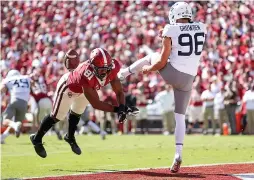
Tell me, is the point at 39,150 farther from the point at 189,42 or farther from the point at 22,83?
the point at 22,83

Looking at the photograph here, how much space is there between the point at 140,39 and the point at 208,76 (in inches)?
174

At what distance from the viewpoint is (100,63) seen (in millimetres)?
7855

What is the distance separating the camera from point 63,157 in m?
10.5

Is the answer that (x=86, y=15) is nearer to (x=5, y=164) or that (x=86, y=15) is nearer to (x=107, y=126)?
(x=107, y=126)

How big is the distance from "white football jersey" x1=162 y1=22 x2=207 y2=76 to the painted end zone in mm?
1148

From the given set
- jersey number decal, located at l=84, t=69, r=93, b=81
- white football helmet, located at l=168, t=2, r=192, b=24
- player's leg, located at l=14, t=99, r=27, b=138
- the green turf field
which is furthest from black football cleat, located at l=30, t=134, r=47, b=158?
player's leg, located at l=14, t=99, r=27, b=138

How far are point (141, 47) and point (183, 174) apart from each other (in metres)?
15.5

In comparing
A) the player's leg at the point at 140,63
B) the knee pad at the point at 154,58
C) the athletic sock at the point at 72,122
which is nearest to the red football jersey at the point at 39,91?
the athletic sock at the point at 72,122

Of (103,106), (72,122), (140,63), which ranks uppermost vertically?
(140,63)

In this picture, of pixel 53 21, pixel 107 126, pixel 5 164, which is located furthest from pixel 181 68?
pixel 53 21

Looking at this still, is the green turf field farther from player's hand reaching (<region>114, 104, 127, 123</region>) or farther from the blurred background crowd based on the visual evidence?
the blurred background crowd

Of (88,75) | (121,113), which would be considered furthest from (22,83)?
(121,113)

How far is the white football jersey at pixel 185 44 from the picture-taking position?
770 cm

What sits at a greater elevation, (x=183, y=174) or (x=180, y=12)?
(x=180, y=12)
